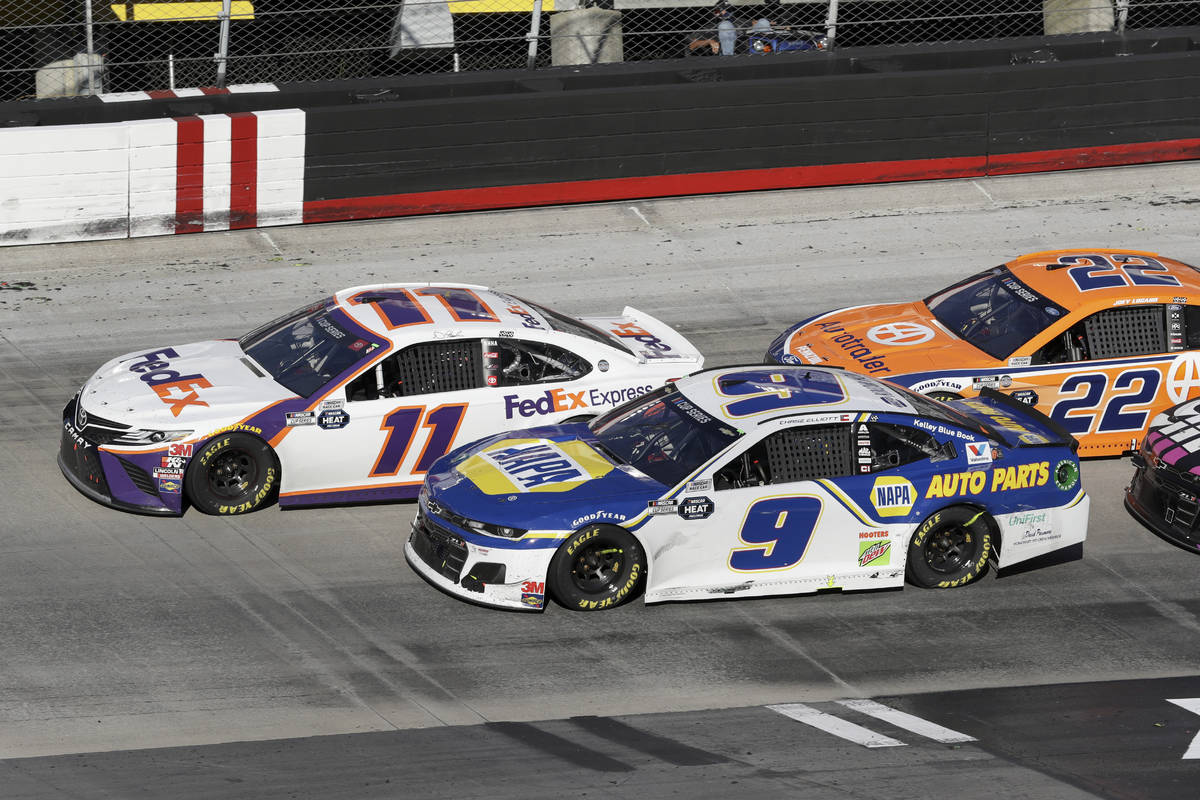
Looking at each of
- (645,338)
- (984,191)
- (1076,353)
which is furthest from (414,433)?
(984,191)

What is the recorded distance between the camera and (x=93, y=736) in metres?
8.87

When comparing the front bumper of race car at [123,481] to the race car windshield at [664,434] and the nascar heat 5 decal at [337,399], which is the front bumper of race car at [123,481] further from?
the race car windshield at [664,434]

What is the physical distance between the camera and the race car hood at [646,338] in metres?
12.9

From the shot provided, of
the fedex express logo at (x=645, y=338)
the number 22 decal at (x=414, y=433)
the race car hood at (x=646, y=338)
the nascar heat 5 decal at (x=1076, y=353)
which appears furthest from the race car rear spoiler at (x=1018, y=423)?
the number 22 decal at (x=414, y=433)

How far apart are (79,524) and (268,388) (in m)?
1.58

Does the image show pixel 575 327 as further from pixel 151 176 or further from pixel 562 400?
pixel 151 176

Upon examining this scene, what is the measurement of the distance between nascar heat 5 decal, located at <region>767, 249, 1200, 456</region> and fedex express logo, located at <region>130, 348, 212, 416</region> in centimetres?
469

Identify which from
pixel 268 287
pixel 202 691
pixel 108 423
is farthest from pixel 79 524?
pixel 268 287

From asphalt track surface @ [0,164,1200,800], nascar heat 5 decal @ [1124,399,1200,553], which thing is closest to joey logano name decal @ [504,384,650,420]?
asphalt track surface @ [0,164,1200,800]

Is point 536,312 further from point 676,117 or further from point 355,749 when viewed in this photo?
point 676,117

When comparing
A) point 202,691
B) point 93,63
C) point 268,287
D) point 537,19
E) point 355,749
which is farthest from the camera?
point 537,19

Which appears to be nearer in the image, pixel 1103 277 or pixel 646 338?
pixel 646 338

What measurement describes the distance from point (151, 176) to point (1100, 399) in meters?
9.87

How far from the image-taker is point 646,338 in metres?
13.2
